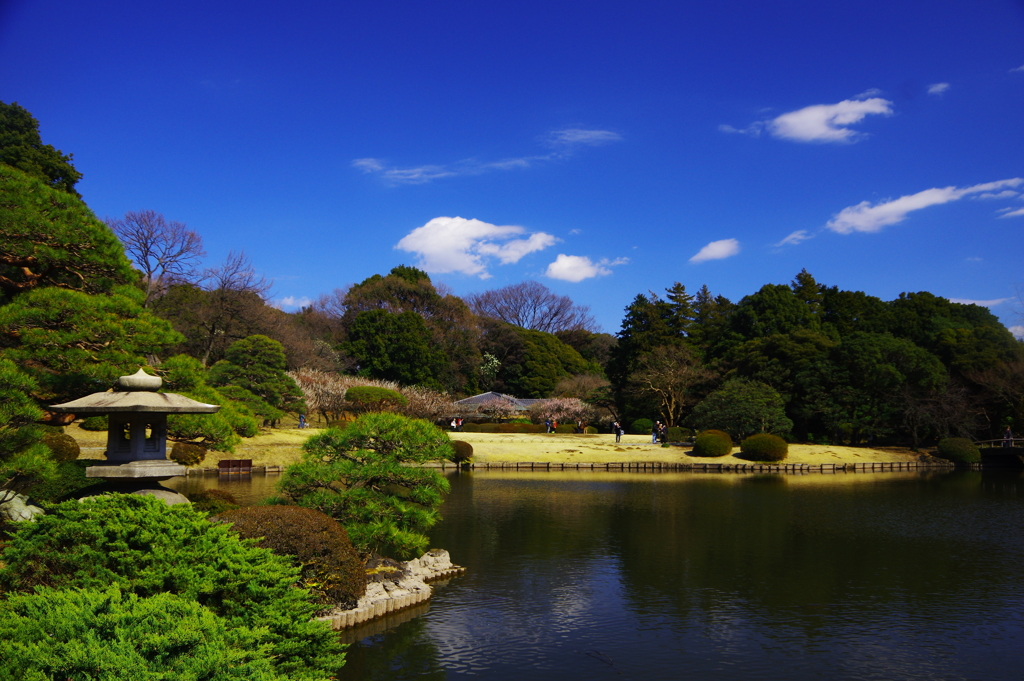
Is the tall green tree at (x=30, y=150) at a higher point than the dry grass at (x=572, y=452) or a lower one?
higher

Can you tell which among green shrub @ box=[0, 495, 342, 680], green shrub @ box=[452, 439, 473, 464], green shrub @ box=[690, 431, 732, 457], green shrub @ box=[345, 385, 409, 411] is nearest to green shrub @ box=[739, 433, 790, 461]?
green shrub @ box=[690, 431, 732, 457]

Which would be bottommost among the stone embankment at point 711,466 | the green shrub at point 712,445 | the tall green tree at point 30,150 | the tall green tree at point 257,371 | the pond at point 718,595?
the pond at point 718,595

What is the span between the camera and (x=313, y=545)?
999 cm

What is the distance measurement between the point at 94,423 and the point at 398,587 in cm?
2205

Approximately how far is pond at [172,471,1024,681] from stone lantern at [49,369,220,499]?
12.2 feet

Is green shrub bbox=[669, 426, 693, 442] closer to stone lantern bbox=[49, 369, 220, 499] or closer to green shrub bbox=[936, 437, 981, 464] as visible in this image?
green shrub bbox=[936, 437, 981, 464]

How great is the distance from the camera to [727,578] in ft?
42.7

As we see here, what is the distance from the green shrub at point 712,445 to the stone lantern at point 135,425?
1134 inches

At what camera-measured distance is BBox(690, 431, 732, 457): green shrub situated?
114 ft

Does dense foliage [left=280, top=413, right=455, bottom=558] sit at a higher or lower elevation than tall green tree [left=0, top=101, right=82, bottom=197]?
lower

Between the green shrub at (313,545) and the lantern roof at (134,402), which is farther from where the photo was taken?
the green shrub at (313,545)

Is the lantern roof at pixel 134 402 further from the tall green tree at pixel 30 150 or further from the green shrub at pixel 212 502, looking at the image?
the tall green tree at pixel 30 150

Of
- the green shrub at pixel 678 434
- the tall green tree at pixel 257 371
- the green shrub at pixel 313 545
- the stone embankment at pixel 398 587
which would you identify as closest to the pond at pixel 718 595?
the stone embankment at pixel 398 587

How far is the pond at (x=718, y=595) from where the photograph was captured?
8938mm
